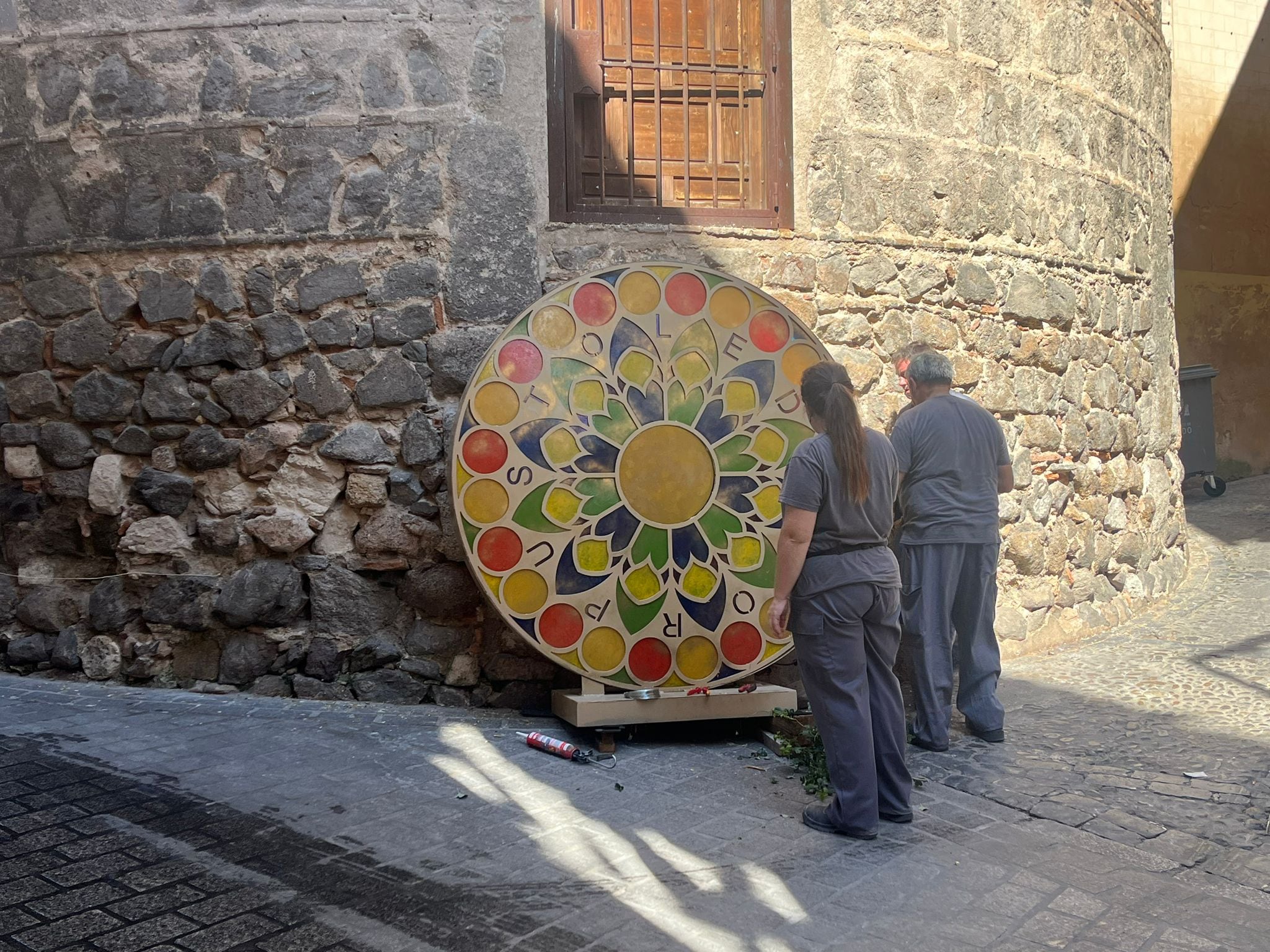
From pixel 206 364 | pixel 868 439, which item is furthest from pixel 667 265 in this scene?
pixel 206 364

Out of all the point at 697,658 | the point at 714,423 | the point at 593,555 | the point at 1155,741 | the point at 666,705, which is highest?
the point at 714,423

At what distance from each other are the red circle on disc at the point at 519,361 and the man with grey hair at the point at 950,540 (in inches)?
53.3

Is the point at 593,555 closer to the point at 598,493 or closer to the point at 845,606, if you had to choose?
the point at 598,493

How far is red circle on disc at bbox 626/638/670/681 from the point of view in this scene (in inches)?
159

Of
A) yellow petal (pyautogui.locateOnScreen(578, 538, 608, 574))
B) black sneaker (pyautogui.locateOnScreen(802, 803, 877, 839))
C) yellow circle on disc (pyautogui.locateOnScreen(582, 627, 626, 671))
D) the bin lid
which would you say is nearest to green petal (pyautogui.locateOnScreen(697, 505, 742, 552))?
yellow petal (pyautogui.locateOnScreen(578, 538, 608, 574))

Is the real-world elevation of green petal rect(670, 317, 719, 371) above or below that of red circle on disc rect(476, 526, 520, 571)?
above

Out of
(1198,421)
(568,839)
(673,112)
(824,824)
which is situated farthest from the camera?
(1198,421)

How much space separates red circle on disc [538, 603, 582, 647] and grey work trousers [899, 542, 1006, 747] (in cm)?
119

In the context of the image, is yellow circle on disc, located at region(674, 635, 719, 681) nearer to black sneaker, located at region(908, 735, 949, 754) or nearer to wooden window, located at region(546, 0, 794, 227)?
black sneaker, located at region(908, 735, 949, 754)

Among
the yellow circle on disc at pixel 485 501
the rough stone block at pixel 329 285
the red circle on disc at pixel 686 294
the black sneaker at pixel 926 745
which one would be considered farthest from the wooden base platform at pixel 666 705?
the rough stone block at pixel 329 285

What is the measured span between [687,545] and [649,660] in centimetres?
42

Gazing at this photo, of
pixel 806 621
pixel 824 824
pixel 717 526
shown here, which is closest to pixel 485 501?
pixel 717 526

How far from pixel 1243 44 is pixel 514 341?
9954mm

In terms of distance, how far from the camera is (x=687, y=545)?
411 cm
